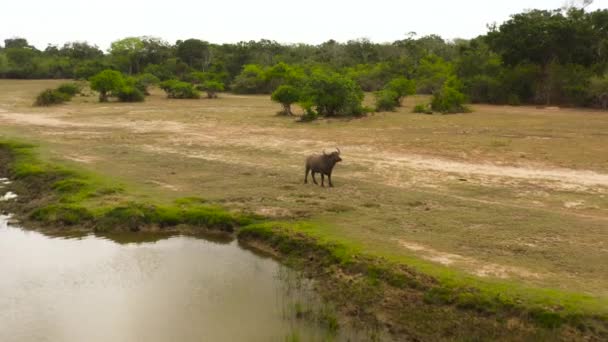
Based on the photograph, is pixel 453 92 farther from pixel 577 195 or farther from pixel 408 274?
pixel 408 274

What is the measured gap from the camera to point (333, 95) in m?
31.2

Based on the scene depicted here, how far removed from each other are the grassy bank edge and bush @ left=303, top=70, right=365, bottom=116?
52.7 ft

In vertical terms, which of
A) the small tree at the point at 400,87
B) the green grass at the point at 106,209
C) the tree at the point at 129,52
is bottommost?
the green grass at the point at 106,209

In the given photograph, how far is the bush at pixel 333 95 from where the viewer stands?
31047 millimetres

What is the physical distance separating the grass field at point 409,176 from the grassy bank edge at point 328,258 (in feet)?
0.91

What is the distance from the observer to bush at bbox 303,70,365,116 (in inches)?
1222

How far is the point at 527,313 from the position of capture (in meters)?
8.17

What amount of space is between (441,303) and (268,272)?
3.58m

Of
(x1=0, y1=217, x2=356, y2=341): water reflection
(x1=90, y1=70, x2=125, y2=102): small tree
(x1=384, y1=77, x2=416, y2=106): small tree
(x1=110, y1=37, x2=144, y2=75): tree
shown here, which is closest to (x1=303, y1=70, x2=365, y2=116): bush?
(x1=384, y1=77, x2=416, y2=106): small tree

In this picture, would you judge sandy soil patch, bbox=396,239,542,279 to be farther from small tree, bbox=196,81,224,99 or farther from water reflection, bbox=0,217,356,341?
small tree, bbox=196,81,224,99

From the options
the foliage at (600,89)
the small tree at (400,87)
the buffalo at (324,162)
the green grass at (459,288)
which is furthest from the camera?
the small tree at (400,87)

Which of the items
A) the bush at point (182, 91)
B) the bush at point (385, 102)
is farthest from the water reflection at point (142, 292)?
the bush at point (182, 91)

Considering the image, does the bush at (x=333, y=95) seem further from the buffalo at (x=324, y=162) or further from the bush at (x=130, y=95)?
the bush at (x=130, y=95)

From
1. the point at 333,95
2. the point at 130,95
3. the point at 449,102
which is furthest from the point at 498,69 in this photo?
the point at 130,95
